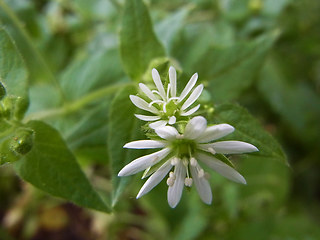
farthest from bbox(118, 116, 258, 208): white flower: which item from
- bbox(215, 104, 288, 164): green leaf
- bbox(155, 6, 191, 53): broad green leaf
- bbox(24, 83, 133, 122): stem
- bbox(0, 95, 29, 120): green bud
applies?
bbox(155, 6, 191, 53): broad green leaf

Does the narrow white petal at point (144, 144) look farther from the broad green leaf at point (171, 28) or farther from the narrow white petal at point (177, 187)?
the broad green leaf at point (171, 28)

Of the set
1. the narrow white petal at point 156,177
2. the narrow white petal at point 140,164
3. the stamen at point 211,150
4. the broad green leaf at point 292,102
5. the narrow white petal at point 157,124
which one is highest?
the narrow white petal at point 157,124

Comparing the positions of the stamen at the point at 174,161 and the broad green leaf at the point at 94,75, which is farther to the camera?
the broad green leaf at the point at 94,75

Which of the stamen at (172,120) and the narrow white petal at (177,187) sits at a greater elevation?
the stamen at (172,120)

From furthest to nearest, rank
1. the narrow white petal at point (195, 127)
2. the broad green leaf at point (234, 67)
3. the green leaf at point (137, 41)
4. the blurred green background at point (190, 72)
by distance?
the blurred green background at point (190, 72), the broad green leaf at point (234, 67), the green leaf at point (137, 41), the narrow white petal at point (195, 127)

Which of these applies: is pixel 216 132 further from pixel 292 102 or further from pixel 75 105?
pixel 292 102

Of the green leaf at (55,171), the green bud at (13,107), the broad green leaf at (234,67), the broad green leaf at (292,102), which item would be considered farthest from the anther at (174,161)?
the broad green leaf at (292,102)

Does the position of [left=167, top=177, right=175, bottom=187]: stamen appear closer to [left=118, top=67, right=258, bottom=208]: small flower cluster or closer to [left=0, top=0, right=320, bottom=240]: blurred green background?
[left=118, top=67, right=258, bottom=208]: small flower cluster

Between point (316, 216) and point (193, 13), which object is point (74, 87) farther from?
point (316, 216)
